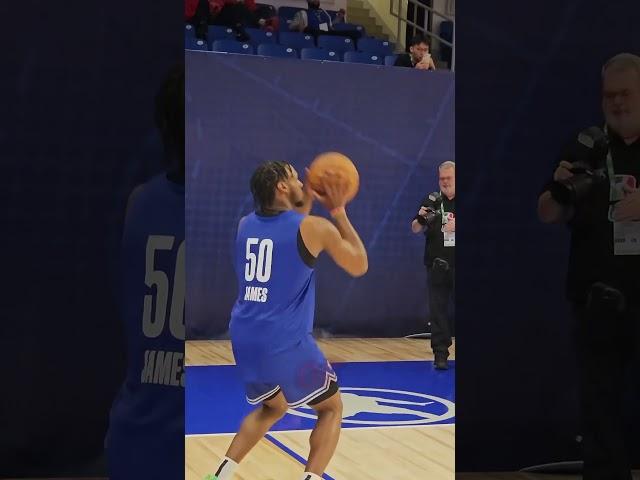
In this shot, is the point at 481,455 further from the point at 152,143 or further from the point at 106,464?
the point at 152,143

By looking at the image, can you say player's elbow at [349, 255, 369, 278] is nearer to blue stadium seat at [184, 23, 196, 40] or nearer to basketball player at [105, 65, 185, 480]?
basketball player at [105, 65, 185, 480]

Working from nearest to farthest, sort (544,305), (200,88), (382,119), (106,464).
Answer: (200,88), (382,119), (106,464), (544,305)

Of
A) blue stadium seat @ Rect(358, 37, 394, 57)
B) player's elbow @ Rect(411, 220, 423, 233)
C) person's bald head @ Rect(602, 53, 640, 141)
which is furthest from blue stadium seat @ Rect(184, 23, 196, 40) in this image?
person's bald head @ Rect(602, 53, 640, 141)

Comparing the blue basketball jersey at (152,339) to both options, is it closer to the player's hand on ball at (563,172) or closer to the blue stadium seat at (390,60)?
the blue stadium seat at (390,60)

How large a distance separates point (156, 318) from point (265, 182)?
57cm

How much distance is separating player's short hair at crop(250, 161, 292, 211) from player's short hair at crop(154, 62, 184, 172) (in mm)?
264

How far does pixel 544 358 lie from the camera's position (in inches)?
130

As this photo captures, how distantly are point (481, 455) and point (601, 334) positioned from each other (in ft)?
2.25

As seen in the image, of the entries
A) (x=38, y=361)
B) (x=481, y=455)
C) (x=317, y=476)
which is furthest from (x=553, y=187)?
(x=38, y=361)

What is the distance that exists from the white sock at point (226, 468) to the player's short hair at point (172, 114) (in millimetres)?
943

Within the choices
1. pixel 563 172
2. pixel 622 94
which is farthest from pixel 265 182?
pixel 622 94

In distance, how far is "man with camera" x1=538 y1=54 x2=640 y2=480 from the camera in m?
2.96

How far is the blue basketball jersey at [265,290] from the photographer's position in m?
2.59

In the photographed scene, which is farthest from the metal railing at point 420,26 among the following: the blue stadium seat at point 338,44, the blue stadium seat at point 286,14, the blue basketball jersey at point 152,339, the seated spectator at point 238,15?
the blue stadium seat at point 286,14
